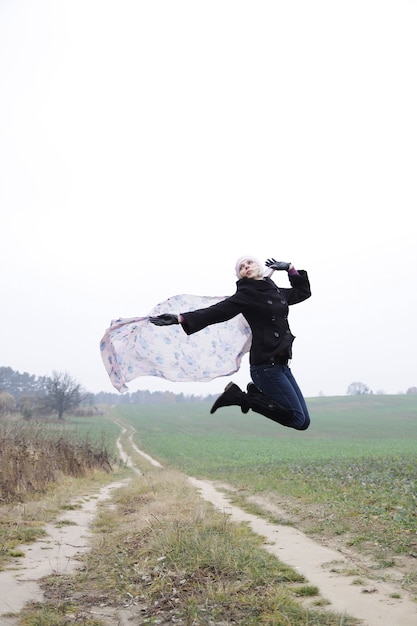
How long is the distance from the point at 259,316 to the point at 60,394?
87833 millimetres

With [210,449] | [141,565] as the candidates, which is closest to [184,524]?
[141,565]

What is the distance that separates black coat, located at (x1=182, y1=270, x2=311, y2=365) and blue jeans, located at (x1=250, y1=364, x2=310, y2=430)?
0.39ft

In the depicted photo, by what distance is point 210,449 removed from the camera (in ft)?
167

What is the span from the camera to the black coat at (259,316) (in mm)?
6344

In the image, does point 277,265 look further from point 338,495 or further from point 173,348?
point 338,495

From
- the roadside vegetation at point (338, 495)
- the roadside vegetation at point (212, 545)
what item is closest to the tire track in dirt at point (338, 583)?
the roadside vegetation at point (212, 545)

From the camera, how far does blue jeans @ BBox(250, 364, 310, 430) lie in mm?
6204

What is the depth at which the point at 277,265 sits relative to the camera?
6668 millimetres

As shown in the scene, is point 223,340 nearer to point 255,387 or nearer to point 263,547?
point 255,387

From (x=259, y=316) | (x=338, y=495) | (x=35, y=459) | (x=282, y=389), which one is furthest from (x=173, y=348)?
(x=35, y=459)

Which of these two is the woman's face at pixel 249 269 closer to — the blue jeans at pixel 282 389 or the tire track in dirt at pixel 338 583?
the blue jeans at pixel 282 389

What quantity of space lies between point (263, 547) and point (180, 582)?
3546 millimetres

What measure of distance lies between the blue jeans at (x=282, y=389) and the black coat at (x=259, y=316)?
0.12 m

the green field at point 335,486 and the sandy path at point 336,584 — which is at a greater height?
the sandy path at point 336,584
